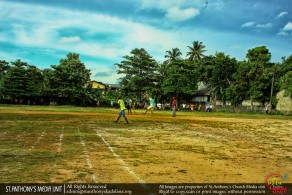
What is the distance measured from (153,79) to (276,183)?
56.8m

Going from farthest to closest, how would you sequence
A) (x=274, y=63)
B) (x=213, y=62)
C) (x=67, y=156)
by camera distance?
(x=213, y=62) < (x=274, y=63) < (x=67, y=156)

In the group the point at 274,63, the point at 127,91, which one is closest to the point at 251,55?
the point at 274,63

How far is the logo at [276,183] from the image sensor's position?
5.42 metres

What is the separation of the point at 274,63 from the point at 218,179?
188ft

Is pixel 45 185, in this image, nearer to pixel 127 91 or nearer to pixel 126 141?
pixel 126 141

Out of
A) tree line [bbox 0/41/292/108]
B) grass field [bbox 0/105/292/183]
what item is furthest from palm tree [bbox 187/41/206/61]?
grass field [bbox 0/105/292/183]

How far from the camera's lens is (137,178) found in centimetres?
612

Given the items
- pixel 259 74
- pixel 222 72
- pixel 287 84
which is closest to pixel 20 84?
pixel 222 72

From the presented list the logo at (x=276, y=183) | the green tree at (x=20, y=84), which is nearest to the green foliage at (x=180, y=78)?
the green tree at (x=20, y=84)

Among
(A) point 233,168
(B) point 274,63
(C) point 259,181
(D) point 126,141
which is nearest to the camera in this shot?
(C) point 259,181

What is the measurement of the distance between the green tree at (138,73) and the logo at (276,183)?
5379 centimetres

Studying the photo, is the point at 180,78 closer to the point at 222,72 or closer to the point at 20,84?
the point at 222,72

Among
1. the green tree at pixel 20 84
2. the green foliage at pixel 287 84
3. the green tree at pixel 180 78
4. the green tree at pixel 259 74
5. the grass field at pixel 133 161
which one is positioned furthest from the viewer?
the green tree at pixel 180 78

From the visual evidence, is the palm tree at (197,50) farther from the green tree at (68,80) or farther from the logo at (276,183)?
the logo at (276,183)
